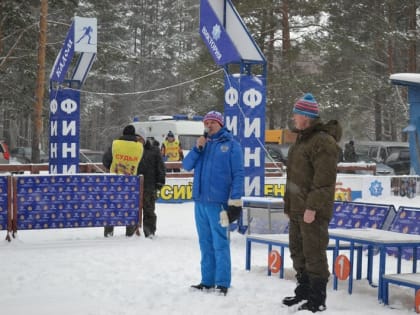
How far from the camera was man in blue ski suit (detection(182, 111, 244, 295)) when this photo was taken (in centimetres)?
660

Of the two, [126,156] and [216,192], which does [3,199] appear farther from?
[216,192]

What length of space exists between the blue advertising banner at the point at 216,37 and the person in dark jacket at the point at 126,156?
7.50 feet

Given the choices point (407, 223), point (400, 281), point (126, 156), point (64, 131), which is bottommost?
point (400, 281)

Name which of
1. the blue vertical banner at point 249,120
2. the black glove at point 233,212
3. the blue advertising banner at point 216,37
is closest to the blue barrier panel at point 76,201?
the blue vertical banner at point 249,120

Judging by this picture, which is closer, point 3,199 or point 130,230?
point 3,199

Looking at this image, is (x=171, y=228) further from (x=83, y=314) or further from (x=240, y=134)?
(x=83, y=314)

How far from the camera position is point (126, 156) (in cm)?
1088

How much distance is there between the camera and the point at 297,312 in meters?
5.88

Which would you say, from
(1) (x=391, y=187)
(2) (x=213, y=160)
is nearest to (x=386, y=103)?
(1) (x=391, y=187)

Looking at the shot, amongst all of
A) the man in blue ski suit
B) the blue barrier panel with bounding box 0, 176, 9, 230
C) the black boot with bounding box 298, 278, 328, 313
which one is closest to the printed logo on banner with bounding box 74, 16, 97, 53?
the blue barrier panel with bounding box 0, 176, 9, 230

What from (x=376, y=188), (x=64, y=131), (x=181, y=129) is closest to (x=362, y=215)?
(x=64, y=131)

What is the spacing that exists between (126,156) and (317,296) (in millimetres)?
5602

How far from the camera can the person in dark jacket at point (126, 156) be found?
1075 centimetres

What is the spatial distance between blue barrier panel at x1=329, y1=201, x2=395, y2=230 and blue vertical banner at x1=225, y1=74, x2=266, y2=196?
199 cm
